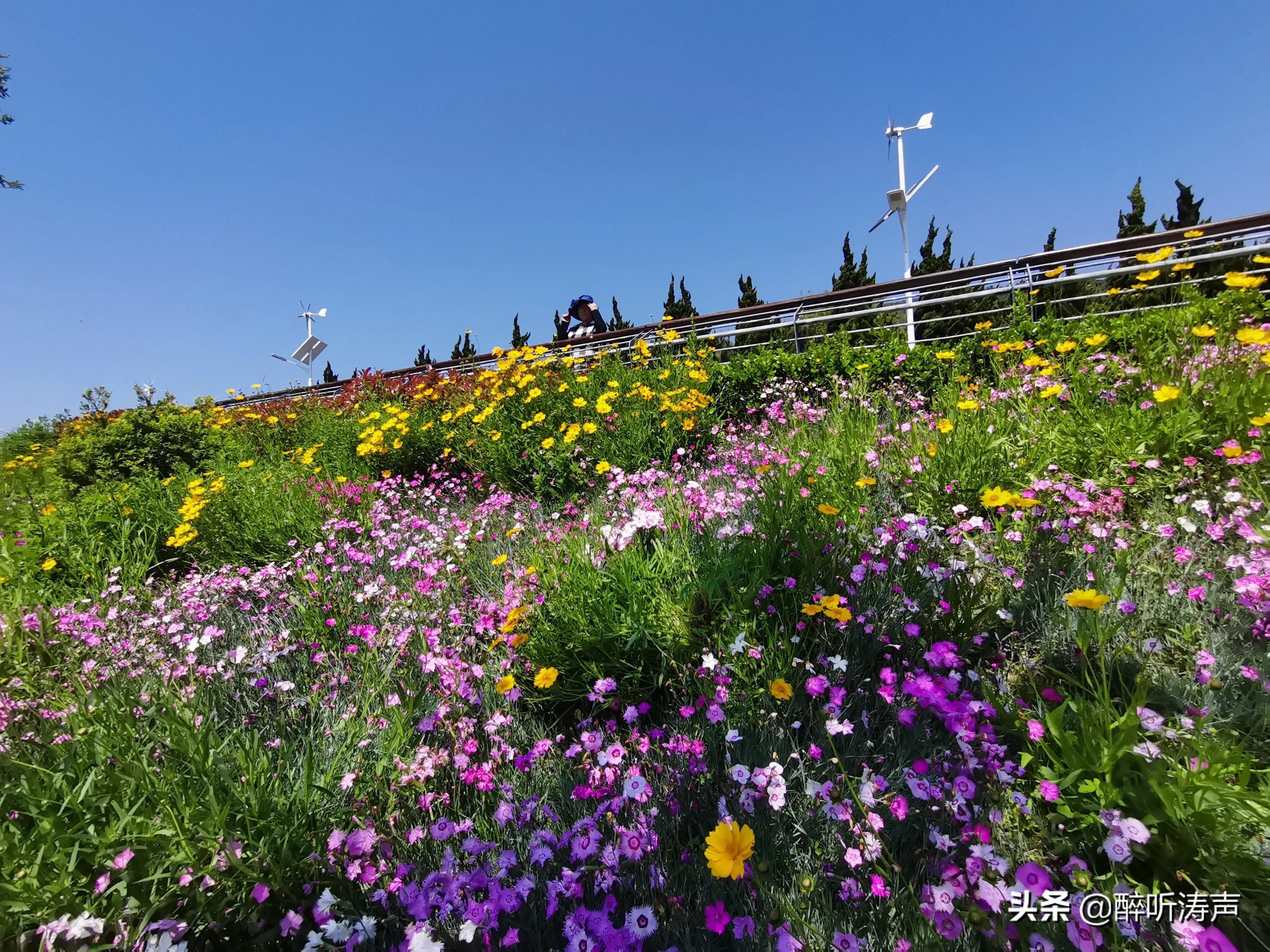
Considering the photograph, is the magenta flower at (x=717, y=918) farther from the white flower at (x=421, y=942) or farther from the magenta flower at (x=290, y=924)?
the magenta flower at (x=290, y=924)

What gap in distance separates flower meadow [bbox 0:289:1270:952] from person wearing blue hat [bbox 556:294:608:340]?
10664mm

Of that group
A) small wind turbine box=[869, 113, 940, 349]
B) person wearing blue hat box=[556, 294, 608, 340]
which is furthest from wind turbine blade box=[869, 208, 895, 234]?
person wearing blue hat box=[556, 294, 608, 340]

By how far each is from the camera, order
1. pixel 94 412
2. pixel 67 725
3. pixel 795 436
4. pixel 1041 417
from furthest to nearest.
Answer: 1. pixel 94 412
2. pixel 795 436
3. pixel 1041 417
4. pixel 67 725

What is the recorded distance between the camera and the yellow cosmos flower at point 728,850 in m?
1.08

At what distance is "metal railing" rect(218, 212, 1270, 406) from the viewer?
576 centimetres

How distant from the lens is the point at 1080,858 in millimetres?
1387

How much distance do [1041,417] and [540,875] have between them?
160 inches

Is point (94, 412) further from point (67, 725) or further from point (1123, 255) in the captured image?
point (1123, 255)

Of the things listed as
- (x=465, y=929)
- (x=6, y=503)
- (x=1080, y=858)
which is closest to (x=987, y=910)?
(x=1080, y=858)

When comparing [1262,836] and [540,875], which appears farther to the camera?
[540,875]

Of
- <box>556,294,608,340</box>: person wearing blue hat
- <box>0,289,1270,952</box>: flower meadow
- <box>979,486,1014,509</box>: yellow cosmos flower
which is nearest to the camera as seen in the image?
<box>0,289,1270,952</box>: flower meadow

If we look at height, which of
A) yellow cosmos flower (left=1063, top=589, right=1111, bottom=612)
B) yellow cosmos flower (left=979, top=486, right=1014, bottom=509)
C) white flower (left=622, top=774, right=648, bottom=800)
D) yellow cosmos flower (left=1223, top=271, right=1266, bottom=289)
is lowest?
white flower (left=622, top=774, right=648, bottom=800)

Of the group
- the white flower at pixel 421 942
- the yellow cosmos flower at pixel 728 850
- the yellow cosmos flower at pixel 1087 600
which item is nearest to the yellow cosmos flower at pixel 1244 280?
the yellow cosmos flower at pixel 1087 600

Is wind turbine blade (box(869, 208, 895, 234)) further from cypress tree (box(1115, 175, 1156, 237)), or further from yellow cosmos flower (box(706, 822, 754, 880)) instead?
yellow cosmos flower (box(706, 822, 754, 880))
